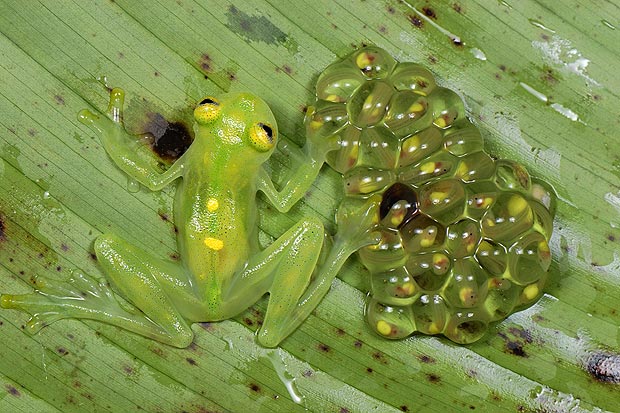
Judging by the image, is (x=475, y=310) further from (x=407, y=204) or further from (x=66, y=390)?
(x=66, y=390)

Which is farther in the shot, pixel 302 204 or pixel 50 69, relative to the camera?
pixel 302 204

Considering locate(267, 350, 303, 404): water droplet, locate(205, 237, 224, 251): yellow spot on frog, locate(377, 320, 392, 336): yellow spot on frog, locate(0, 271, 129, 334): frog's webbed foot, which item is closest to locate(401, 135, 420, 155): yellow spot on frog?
locate(377, 320, 392, 336): yellow spot on frog

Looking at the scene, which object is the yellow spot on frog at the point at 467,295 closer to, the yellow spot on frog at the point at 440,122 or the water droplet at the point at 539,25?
the yellow spot on frog at the point at 440,122

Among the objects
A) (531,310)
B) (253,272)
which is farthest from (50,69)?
(531,310)

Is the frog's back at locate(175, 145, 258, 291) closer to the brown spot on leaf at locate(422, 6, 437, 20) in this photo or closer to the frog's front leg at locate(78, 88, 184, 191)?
the frog's front leg at locate(78, 88, 184, 191)

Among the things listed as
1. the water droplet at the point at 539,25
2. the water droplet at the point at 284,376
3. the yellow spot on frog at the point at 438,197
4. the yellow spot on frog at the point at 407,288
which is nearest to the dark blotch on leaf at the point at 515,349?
the yellow spot on frog at the point at 407,288

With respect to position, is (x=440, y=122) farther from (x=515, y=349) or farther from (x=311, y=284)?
(x=515, y=349)
